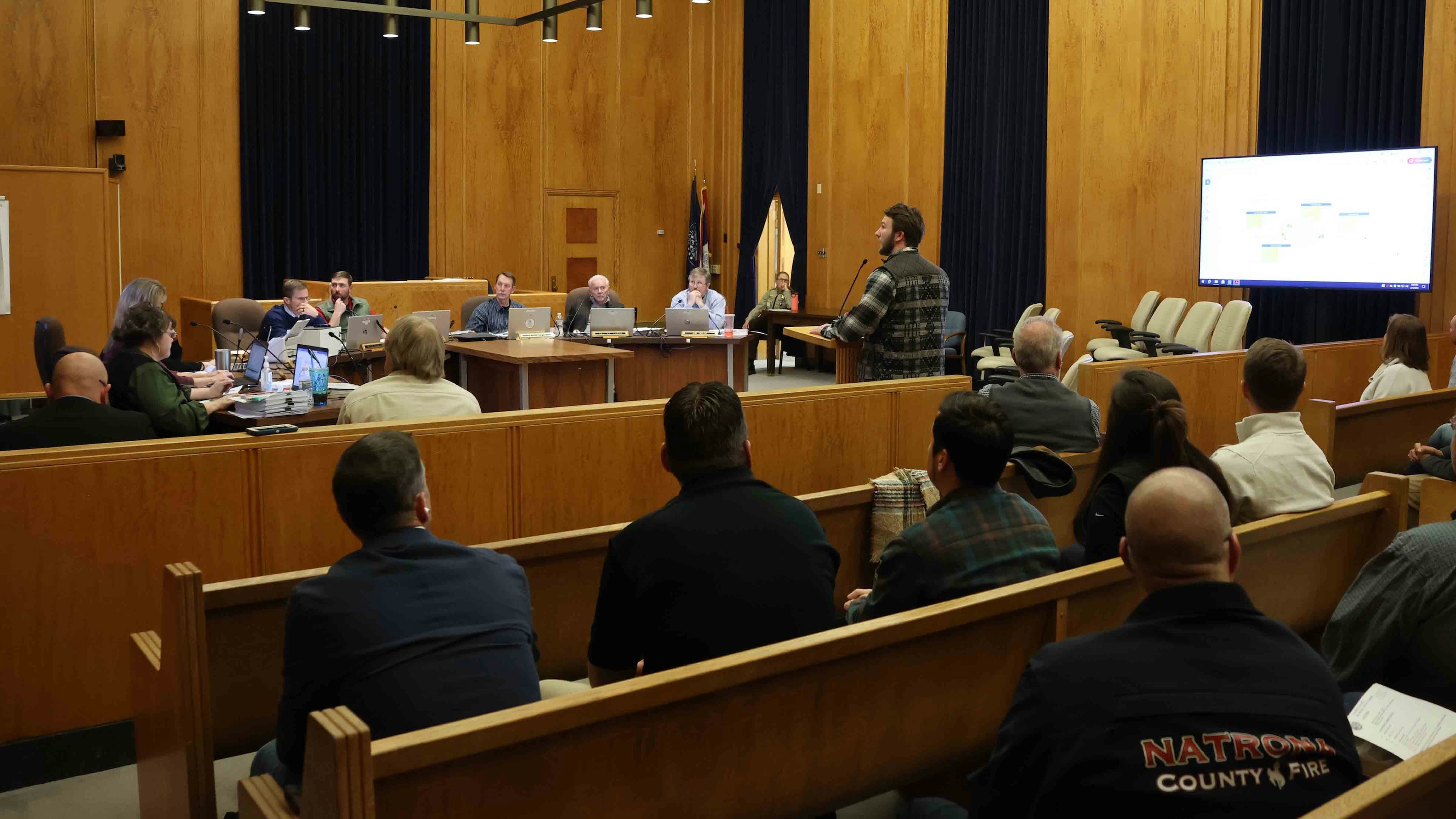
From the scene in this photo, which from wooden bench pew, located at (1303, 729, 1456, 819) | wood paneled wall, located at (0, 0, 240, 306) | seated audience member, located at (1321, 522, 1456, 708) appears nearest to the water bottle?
seated audience member, located at (1321, 522, 1456, 708)

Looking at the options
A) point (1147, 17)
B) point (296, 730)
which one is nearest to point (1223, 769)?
point (296, 730)

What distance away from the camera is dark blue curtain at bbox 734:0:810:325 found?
13.4 meters

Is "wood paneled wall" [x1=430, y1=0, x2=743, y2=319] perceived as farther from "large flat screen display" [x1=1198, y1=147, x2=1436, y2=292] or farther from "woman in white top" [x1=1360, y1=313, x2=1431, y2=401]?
"woman in white top" [x1=1360, y1=313, x2=1431, y2=401]

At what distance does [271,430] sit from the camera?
3.62 metres

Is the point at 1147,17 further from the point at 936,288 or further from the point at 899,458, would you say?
the point at 899,458

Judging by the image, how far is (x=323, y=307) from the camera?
348 inches

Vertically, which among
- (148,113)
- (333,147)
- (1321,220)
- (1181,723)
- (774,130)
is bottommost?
(1181,723)

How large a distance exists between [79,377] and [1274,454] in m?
3.66

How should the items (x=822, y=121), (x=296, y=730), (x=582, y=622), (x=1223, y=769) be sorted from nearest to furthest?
1. (x=1223, y=769)
2. (x=296, y=730)
3. (x=582, y=622)
4. (x=822, y=121)

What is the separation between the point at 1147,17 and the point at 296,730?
9185 mm

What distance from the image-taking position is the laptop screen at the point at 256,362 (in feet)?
19.1

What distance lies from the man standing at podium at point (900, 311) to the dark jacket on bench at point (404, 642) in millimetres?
3431

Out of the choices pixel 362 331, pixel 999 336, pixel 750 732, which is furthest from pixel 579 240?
pixel 750 732

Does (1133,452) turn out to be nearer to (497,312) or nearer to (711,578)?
(711,578)
